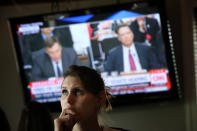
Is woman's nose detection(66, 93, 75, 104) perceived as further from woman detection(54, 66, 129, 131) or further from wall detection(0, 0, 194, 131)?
wall detection(0, 0, 194, 131)

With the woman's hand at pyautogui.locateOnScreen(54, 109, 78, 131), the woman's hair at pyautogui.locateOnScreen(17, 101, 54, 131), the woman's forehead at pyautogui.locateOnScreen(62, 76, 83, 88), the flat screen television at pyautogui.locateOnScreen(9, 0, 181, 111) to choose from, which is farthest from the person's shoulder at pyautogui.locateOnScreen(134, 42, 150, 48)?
the woman's hair at pyautogui.locateOnScreen(17, 101, 54, 131)

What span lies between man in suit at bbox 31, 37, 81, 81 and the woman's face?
1845 millimetres

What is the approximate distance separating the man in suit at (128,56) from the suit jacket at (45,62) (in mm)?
334

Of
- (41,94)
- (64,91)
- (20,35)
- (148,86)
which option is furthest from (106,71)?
(64,91)

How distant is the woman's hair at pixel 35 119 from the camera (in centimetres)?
132

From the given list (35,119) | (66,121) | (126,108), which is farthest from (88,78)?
(126,108)

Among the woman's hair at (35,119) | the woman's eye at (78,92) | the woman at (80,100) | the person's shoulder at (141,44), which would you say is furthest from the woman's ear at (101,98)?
the person's shoulder at (141,44)

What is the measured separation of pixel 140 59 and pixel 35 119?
2245 mm

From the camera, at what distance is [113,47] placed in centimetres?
348

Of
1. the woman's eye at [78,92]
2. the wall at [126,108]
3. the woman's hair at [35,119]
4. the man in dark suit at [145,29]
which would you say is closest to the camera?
the woman's hair at [35,119]

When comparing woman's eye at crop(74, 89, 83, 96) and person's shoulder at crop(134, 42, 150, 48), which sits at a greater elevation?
person's shoulder at crop(134, 42, 150, 48)

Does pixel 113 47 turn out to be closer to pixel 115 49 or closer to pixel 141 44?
pixel 115 49

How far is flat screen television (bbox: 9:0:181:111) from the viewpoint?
343 centimetres

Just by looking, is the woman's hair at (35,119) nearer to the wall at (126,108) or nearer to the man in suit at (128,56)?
the man in suit at (128,56)
